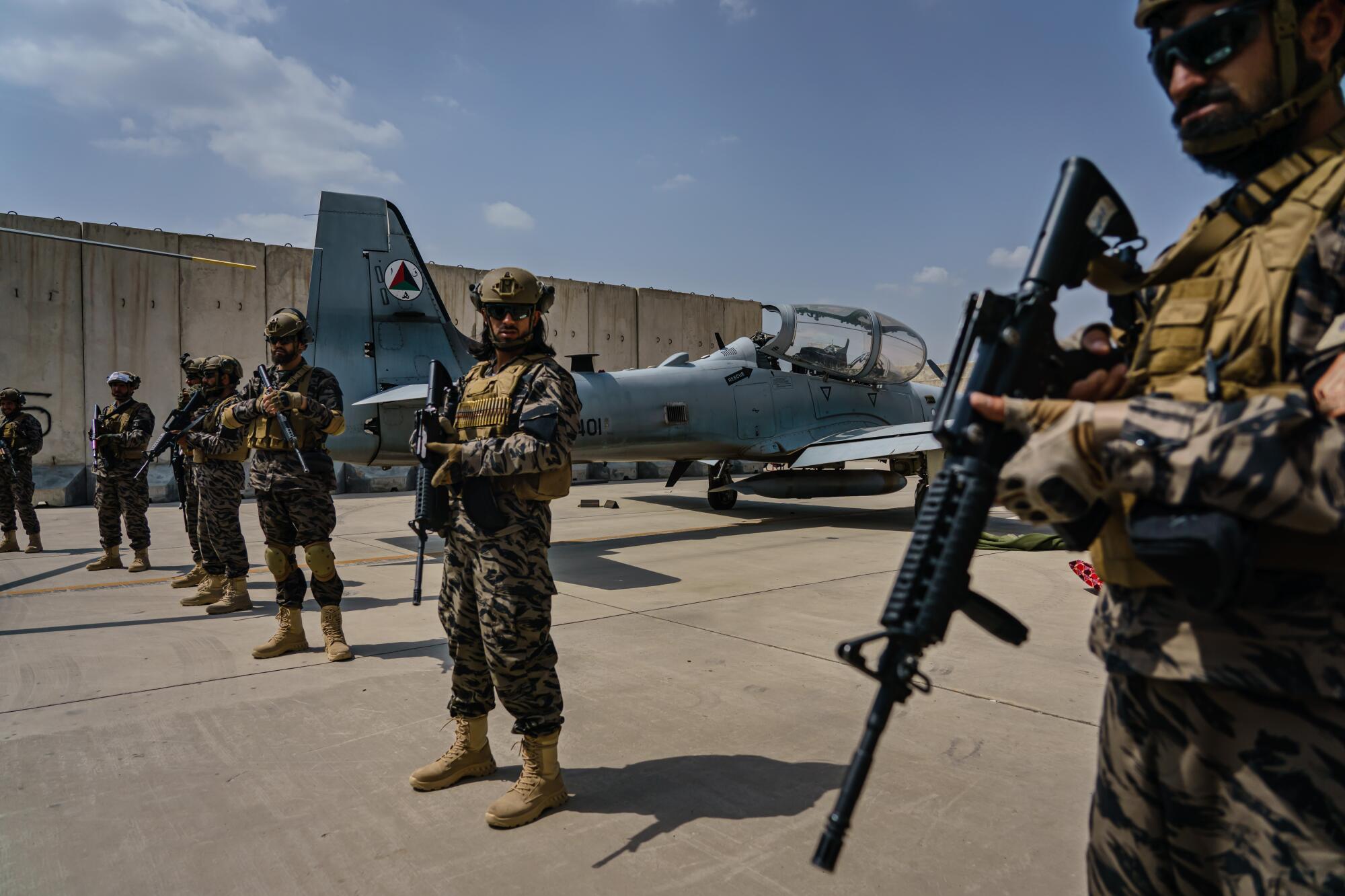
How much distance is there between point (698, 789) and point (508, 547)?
1.19 meters

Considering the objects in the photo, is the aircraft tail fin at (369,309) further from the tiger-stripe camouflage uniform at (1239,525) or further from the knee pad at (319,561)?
the tiger-stripe camouflage uniform at (1239,525)

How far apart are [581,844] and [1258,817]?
7.05 feet

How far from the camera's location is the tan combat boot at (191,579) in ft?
25.2

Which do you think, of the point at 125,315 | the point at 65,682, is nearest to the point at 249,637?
the point at 65,682

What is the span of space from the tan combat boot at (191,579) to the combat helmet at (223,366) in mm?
1768

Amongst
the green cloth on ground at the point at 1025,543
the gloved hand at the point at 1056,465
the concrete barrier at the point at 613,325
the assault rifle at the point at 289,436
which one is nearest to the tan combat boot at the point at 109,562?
the assault rifle at the point at 289,436

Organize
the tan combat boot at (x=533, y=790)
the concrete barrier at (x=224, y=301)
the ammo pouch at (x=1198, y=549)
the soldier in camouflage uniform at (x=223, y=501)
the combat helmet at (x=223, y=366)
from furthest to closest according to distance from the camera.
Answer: the concrete barrier at (x=224, y=301) < the combat helmet at (x=223, y=366) < the soldier in camouflage uniform at (x=223, y=501) < the tan combat boot at (x=533, y=790) < the ammo pouch at (x=1198, y=549)

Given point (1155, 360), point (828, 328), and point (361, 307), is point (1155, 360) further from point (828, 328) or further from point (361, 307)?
point (828, 328)

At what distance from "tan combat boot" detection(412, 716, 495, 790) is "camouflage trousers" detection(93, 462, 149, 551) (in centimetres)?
687

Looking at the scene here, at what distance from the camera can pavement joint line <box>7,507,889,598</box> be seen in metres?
7.52

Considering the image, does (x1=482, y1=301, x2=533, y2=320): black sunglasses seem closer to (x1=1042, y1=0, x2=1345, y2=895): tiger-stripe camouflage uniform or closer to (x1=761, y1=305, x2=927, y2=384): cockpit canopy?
(x1=1042, y1=0, x2=1345, y2=895): tiger-stripe camouflage uniform

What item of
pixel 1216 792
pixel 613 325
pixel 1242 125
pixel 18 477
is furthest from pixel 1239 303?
pixel 613 325

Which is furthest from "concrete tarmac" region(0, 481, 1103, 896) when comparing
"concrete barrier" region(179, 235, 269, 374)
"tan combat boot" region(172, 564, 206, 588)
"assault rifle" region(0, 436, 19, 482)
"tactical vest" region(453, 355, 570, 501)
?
"concrete barrier" region(179, 235, 269, 374)

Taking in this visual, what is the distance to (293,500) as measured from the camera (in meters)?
5.32
